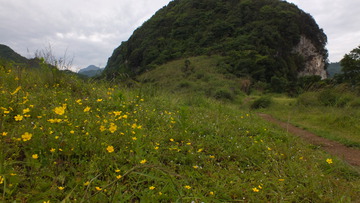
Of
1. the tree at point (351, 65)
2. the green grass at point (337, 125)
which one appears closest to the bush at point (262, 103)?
the green grass at point (337, 125)

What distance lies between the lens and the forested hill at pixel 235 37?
98.9ft

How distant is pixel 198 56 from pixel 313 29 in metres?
25.0

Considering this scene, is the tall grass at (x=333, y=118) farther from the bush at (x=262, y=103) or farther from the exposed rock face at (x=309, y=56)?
the exposed rock face at (x=309, y=56)

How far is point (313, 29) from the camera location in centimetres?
4200

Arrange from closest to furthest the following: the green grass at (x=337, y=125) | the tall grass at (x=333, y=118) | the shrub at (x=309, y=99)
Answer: the green grass at (x=337, y=125), the tall grass at (x=333, y=118), the shrub at (x=309, y=99)

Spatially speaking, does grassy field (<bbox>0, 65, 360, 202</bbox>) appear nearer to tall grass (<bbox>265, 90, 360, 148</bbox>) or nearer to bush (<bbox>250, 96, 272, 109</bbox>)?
tall grass (<bbox>265, 90, 360, 148</bbox>)

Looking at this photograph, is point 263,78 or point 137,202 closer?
point 137,202

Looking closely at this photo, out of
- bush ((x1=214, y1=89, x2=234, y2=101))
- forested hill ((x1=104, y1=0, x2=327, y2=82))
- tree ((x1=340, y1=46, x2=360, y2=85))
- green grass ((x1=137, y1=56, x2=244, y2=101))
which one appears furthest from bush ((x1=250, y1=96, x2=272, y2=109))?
forested hill ((x1=104, y1=0, x2=327, y2=82))

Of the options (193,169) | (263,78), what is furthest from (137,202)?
(263,78)

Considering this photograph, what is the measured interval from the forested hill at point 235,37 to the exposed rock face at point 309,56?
0.94 meters

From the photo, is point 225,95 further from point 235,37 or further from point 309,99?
point 235,37

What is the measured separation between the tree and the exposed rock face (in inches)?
772

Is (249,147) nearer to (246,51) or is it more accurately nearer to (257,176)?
(257,176)

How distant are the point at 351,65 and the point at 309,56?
2347 centimetres
